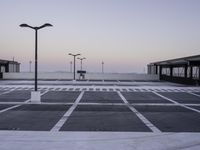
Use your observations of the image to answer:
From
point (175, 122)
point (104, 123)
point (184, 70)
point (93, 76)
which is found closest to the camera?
point (104, 123)

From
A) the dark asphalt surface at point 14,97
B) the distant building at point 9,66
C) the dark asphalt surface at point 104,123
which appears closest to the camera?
the dark asphalt surface at point 104,123

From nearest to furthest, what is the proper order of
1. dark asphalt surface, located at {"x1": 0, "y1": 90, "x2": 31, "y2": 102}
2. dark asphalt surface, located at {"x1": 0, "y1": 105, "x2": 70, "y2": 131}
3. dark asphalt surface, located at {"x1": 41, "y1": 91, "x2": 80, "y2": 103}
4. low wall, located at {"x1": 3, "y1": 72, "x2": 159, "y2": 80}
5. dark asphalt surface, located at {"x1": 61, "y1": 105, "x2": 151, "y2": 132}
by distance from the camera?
1. dark asphalt surface, located at {"x1": 61, "y1": 105, "x2": 151, "y2": 132}
2. dark asphalt surface, located at {"x1": 0, "y1": 105, "x2": 70, "y2": 131}
3. dark asphalt surface, located at {"x1": 0, "y1": 90, "x2": 31, "y2": 102}
4. dark asphalt surface, located at {"x1": 41, "y1": 91, "x2": 80, "y2": 103}
5. low wall, located at {"x1": 3, "y1": 72, "x2": 159, "y2": 80}

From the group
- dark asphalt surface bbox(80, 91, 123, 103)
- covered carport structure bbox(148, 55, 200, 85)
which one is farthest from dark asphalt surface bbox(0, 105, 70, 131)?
covered carport structure bbox(148, 55, 200, 85)

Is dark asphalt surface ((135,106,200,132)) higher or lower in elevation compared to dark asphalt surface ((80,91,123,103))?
lower

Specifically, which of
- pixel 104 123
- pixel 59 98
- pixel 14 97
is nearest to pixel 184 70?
pixel 59 98

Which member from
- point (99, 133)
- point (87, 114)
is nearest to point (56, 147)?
point (99, 133)

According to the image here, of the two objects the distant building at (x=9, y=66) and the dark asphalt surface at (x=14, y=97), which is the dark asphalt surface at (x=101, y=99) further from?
the distant building at (x=9, y=66)

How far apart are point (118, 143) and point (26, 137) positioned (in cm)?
335

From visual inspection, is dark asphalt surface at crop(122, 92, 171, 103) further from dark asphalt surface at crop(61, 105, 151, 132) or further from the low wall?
the low wall

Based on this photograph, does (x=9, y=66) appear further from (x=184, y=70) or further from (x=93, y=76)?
(x=184, y=70)

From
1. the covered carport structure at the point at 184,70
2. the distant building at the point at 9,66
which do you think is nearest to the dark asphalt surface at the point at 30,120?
the covered carport structure at the point at 184,70

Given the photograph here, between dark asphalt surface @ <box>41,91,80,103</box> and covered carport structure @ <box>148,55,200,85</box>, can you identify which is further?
covered carport structure @ <box>148,55,200,85</box>

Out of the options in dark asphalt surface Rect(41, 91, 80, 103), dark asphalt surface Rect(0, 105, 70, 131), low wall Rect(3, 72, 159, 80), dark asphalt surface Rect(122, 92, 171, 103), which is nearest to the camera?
dark asphalt surface Rect(0, 105, 70, 131)

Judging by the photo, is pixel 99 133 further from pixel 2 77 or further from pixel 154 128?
pixel 2 77
